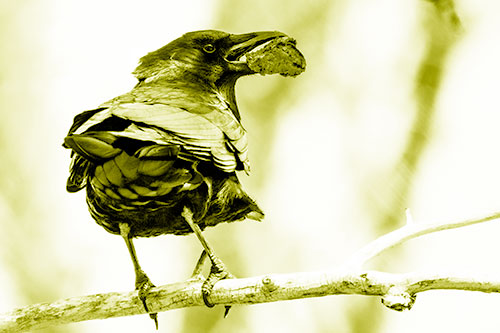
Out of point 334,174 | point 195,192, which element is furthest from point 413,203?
point 195,192

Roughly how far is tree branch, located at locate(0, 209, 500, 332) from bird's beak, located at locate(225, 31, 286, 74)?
1.39 feet

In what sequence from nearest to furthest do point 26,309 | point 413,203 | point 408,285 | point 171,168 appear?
1. point 408,285
2. point 171,168
3. point 26,309
4. point 413,203

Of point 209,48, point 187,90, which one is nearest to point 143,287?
point 187,90

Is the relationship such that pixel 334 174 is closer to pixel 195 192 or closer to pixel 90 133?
pixel 195 192

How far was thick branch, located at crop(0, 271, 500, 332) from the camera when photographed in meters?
1.05

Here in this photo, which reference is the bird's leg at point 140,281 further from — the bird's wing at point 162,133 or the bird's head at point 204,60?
the bird's head at point 204,60

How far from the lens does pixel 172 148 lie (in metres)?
1.18

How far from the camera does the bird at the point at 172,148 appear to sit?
1176mm

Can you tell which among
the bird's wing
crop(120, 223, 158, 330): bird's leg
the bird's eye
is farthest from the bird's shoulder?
crop(120, 223, 158, 330): bird's leg

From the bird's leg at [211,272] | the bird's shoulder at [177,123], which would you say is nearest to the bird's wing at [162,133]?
the bird's shoulder at [177,123]

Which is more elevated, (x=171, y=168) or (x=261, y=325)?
(x=261, y=325)

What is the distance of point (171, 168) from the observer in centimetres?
121

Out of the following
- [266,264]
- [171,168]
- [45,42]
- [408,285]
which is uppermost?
[45,42]

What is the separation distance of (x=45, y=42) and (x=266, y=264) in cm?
86
